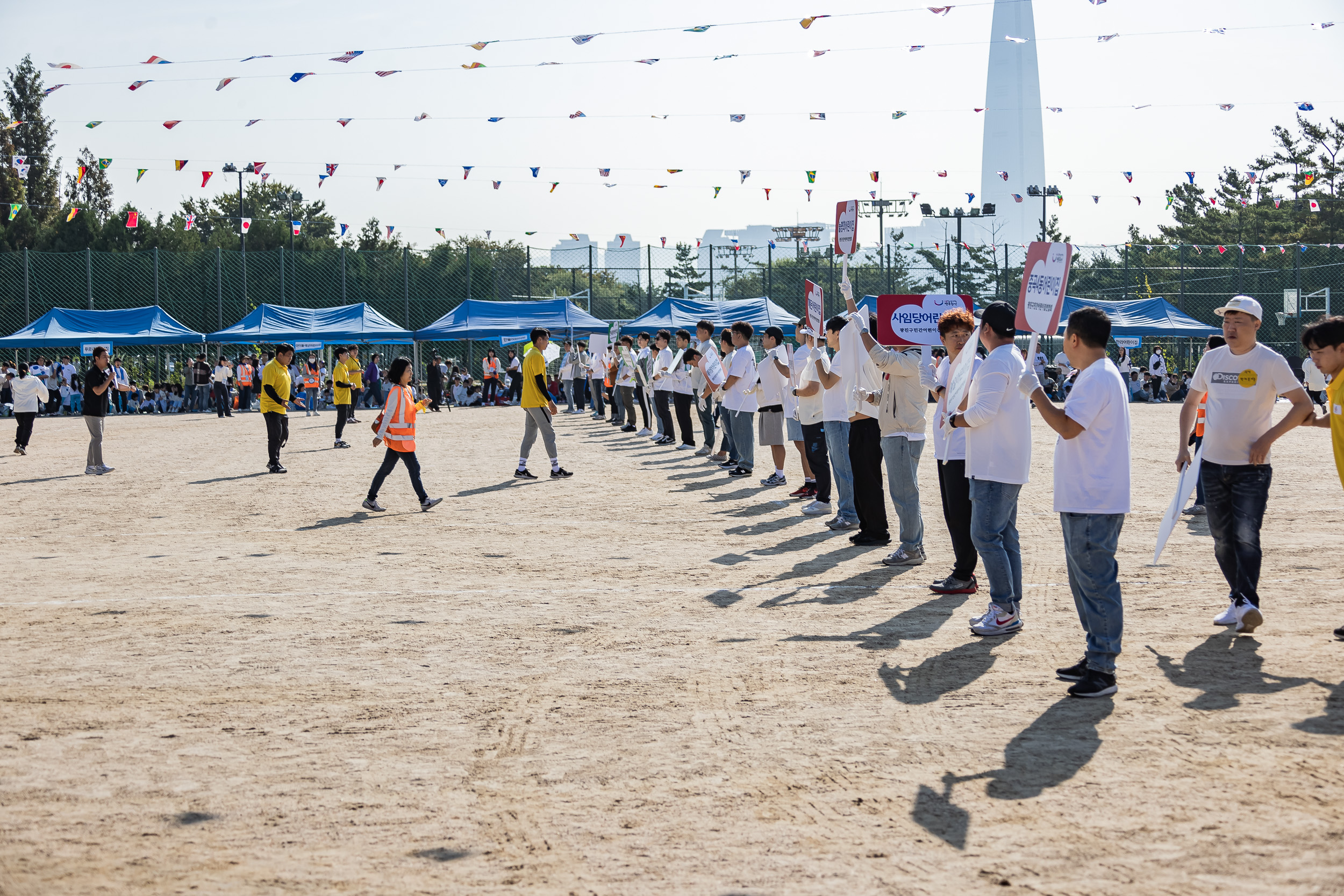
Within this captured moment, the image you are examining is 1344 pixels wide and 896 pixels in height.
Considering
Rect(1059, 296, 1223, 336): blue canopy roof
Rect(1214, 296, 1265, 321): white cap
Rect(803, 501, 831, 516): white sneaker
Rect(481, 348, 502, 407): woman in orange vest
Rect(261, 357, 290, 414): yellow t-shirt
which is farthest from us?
Rect(481, 348, 502, 407): woman in orange vest

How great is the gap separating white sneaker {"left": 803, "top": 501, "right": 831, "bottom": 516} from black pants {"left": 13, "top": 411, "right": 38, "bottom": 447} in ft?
50.6

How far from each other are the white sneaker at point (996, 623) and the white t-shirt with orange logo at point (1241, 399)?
1.47 metres

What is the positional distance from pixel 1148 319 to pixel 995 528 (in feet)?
114

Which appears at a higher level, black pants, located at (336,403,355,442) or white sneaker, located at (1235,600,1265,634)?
black pants, located at (336,403,355,442)

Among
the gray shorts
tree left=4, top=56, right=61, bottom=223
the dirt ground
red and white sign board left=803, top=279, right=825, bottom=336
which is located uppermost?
tree left=4, top=56, right=61, bottom=223

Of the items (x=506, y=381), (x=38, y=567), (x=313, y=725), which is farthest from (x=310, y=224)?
(x=313, y=725)

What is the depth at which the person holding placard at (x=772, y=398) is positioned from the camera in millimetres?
13992

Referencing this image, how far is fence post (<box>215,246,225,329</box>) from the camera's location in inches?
1684

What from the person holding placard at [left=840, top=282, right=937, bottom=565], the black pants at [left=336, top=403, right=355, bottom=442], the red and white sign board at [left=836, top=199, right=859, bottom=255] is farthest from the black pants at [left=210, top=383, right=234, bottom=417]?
the person holding placard at [left=840, top=282, right=937, bottom=565]

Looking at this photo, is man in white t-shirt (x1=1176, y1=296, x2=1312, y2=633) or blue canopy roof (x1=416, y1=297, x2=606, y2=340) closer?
man in white t-shirt (x1=1176, y1=296, x2=1312, y2=633)

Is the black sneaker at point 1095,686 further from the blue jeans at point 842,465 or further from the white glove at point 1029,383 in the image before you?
the blue jeans at point 842,465

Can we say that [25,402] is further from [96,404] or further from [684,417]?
[684,417]

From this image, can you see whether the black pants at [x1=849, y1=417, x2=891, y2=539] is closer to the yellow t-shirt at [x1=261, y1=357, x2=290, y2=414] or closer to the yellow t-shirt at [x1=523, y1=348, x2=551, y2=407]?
the yellow t-shirt at [x1=523, y1=348, x2=551, y2=407]

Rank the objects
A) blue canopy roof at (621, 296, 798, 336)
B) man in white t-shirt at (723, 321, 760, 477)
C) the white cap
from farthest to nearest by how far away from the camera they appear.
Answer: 1. blue canopy roof at (621, 296, 798, 336)
2. man in white t-shirt at (723, 321, 760, 477)
3. the white cap
